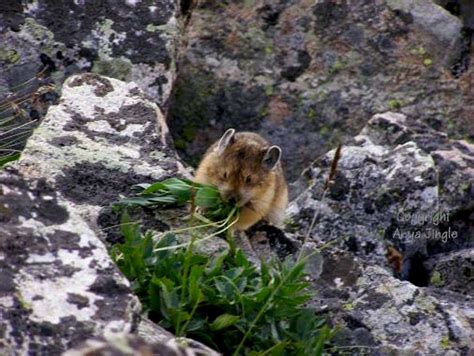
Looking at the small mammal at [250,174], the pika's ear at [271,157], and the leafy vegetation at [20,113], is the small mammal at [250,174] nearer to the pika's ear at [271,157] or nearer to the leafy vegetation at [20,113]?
the pika's ear at [271,157]

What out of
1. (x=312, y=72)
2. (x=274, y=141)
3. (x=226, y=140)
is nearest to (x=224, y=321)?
(x=226, y=140)

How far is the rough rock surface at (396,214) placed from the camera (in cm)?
689

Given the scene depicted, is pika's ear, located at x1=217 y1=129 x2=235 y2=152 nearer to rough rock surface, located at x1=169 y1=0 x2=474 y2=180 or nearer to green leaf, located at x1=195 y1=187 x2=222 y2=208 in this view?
green leaf, located at x1=195 y1=187 x2=222 y2=208

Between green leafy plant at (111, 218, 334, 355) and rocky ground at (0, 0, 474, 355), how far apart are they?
0.98ft

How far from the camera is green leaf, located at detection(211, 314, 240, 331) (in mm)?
5527

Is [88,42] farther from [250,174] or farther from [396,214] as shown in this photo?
[396,214]

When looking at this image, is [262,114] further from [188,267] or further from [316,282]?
[188,267]

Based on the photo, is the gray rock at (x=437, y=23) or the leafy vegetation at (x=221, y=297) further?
the gray rock at (x=437, y=23)

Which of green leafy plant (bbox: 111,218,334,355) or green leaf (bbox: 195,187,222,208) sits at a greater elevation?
green leafy plant (bbox: 111,218,334,355)

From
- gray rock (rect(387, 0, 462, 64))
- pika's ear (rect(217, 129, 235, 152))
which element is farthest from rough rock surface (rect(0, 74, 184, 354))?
gray rock (rect(387, 0, 462, 64))

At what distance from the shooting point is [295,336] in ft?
18.9

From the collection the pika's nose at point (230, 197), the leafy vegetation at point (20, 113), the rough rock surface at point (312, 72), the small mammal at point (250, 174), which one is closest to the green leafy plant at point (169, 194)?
the pika's nose at point (230, 197)

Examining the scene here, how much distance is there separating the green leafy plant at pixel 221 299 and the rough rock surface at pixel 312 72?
14.1ft

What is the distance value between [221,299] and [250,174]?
9.22 ft
